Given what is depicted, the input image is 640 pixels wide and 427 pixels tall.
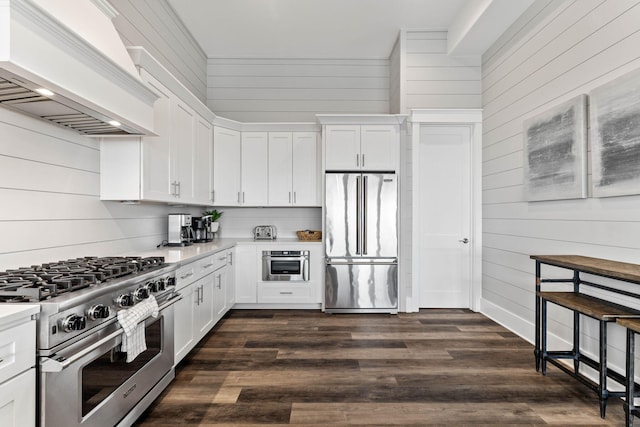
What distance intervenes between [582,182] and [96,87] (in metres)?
3.33

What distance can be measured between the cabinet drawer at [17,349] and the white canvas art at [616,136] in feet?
10.7

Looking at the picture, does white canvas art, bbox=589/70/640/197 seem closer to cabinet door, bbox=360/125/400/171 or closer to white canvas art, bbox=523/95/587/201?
white canvas art, bbox=523/95/587/201

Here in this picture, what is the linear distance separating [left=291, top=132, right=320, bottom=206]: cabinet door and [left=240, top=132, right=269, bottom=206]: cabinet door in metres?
0.40

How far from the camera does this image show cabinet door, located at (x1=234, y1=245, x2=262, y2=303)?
474 centimetres

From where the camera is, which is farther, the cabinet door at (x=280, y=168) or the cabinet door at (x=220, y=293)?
the cabinet door at (x=280, y=168)

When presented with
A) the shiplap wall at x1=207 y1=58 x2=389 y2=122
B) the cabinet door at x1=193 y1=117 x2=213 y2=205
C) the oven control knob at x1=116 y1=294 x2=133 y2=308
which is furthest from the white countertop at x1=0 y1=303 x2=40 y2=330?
the shiplap wall at x1=207 y1=58 x2=389 y2=122

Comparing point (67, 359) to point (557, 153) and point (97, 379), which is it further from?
point (557, 153)

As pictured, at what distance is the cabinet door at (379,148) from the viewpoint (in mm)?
4648

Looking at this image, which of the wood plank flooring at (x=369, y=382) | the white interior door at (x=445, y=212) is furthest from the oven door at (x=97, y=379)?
the white interior door at (x=445, y=212)

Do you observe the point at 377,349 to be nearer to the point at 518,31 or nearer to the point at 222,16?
the point at 518,31

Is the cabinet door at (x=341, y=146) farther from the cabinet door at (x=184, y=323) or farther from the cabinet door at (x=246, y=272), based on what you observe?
the cabinet door at (x=184, y=323)

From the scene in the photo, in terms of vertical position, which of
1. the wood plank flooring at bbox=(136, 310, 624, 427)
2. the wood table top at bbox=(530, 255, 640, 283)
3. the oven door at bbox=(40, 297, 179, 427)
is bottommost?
the wood plank flooring at bbox=(136, 310, 624, 427)

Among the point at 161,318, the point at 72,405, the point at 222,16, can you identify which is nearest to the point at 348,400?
the point at 161,318

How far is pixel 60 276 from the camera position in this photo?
1775 millimetres
